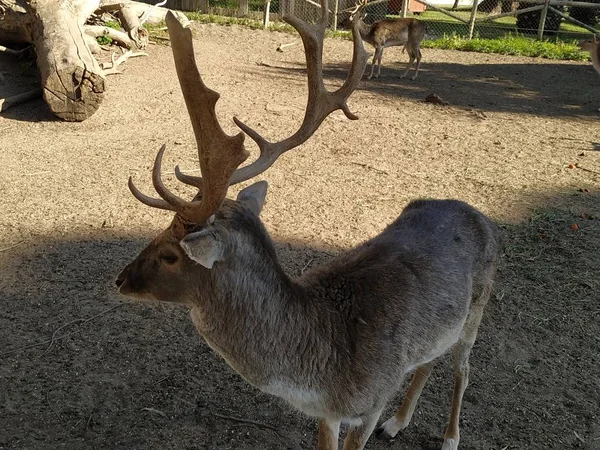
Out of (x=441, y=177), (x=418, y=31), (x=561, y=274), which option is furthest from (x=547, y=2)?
(x=561, y=274)

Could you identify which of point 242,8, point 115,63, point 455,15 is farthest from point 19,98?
point 455,15

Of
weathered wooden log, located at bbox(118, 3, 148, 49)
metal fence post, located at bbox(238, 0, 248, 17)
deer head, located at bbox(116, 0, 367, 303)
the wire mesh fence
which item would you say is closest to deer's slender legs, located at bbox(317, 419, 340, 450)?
deer head, located at bbox(116, 0, 367, 303)

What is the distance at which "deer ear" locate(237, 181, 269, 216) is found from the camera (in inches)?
111

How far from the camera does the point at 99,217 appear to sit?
5531mm

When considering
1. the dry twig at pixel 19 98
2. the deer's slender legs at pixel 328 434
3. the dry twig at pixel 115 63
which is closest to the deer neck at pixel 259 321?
the deer's slender legs at pixel 328 434

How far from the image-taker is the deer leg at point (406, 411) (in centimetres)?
355

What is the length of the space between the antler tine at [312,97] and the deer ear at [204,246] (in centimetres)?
37

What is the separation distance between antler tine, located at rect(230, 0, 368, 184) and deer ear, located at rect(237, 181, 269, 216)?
97 mm

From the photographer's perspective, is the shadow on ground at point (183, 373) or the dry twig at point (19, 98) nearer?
the shadow on ground at point (183, 373)

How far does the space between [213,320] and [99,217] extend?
332cm

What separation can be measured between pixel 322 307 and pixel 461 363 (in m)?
1.18

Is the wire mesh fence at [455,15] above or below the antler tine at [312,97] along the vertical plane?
above

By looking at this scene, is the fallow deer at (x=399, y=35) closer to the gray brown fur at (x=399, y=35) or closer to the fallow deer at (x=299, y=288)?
the gray brown fur at (x=399, y=35)

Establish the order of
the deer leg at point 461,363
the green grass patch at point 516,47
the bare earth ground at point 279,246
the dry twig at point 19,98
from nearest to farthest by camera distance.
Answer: the deer leg at point 461,363
the bare earth ground at point 279,246
the dry twig at point 19,98
the green grass patch at point 516,47
